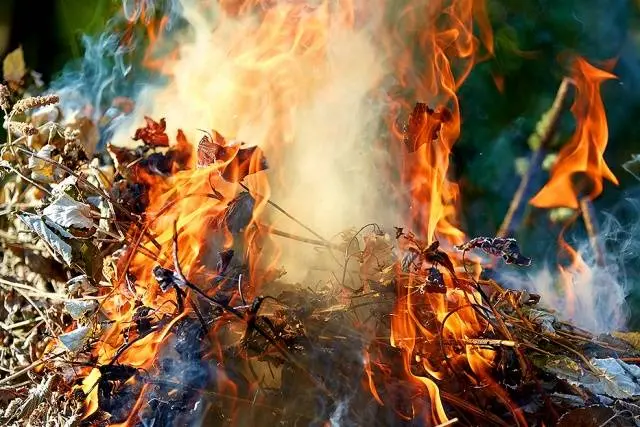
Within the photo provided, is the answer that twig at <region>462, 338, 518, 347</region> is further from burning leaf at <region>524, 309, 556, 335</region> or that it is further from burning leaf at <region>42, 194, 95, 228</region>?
burning leaf at <region>42, 194, 95, 228</region>

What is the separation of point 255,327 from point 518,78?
2.67m

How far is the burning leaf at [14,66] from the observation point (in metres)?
3.99

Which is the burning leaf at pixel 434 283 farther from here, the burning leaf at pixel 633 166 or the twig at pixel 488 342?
the burning leaf at pixel 633 166

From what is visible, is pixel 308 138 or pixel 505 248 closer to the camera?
pixel 505 248

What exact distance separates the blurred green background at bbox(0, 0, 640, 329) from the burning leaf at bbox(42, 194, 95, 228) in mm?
2345

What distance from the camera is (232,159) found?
2.22 m

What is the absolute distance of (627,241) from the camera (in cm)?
346

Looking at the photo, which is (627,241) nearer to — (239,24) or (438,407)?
(438,407)

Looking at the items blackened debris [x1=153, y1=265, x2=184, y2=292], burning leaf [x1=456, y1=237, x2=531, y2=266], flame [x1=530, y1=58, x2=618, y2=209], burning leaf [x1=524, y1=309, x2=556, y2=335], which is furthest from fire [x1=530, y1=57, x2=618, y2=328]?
blackened debris [x1=153, y1=265, x2=184, y2=292]

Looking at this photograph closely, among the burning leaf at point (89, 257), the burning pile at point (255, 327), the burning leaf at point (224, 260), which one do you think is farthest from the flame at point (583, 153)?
the burning leaf at point (89, 257)

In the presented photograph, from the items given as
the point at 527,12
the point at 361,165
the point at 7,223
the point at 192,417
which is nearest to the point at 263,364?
the point at 192,417

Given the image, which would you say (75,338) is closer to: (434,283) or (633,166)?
(434,283)

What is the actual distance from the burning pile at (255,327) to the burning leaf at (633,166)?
5.60 ft

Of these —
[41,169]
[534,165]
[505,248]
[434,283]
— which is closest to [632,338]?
[505,248]
